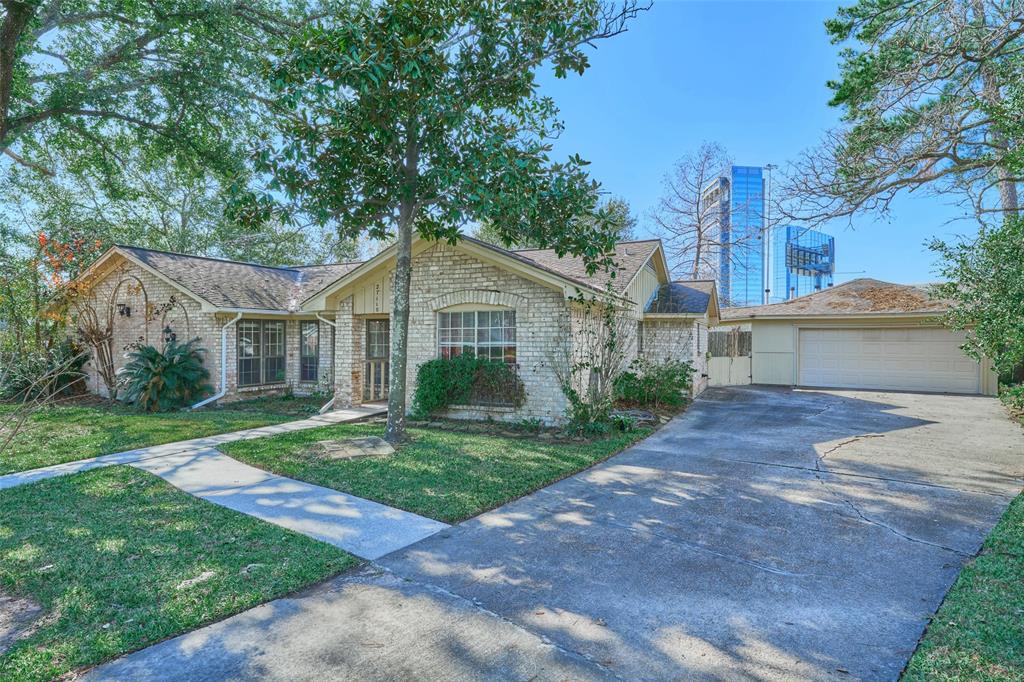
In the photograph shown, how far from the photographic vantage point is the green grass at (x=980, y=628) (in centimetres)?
296

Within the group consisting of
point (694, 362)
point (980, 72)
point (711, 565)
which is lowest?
point (711, 565)

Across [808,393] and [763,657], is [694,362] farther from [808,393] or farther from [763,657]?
[763,657]

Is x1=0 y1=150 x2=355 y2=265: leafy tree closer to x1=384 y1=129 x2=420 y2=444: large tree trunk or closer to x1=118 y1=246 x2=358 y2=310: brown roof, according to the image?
x1=118 y1=246 x2=358 y2=310: brown roof

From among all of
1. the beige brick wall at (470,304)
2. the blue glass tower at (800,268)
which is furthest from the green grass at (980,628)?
the blue glass tower at (800,268)

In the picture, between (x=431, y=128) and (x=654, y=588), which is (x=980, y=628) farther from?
(x=431, y=128)

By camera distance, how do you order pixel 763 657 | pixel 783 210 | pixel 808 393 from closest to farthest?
pixel 763 657 < pixel 783 210 < pixel 808 393

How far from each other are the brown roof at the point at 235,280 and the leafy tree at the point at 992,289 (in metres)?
16.0

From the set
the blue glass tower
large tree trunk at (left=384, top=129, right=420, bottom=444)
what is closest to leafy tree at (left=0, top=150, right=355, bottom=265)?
large tree trunk at (left=384, top=129, right=420, bottom=444)

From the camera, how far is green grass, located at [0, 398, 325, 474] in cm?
825

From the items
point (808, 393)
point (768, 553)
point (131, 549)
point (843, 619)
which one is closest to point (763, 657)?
point (843, 619)

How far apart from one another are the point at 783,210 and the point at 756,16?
4.35 meters

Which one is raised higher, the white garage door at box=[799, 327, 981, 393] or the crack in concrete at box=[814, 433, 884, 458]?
the white garage door at box=[799, 327, 981, 393]

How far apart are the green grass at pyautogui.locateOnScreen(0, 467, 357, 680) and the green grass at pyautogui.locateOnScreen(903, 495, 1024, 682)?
4.18 m

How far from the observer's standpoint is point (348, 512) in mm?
5719
